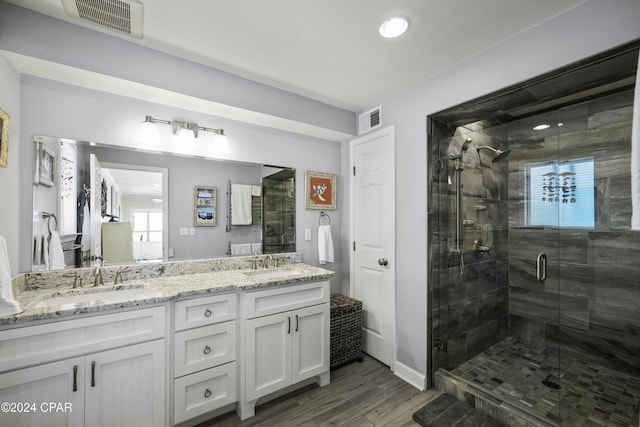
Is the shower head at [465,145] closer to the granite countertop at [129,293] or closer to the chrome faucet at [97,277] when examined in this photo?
the granite countertop at [129,293]

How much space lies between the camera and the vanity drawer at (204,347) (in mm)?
1655

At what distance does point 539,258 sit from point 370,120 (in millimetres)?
1987

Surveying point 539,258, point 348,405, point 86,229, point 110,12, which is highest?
point 110,12

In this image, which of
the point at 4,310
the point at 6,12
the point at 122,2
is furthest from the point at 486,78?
the point at 4,310

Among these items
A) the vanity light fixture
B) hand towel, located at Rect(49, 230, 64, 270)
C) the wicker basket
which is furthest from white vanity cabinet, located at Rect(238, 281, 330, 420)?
the vanity light fixture

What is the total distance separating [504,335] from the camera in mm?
2932

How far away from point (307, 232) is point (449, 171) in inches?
58.0

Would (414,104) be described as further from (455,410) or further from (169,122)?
(455,410)

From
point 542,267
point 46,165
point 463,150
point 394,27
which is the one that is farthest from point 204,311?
point 542,267

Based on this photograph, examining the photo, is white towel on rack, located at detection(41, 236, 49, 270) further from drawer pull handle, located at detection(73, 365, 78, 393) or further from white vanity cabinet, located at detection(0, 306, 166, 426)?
drawer pull handle, located at detection(73, 365, 78, 393)

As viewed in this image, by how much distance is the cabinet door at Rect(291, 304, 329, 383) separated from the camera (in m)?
2.05

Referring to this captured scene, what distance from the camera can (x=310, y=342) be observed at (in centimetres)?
213

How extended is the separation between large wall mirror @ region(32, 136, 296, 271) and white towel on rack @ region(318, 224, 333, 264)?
0.32 metres

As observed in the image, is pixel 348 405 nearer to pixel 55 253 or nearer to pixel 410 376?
pixel 410 376
